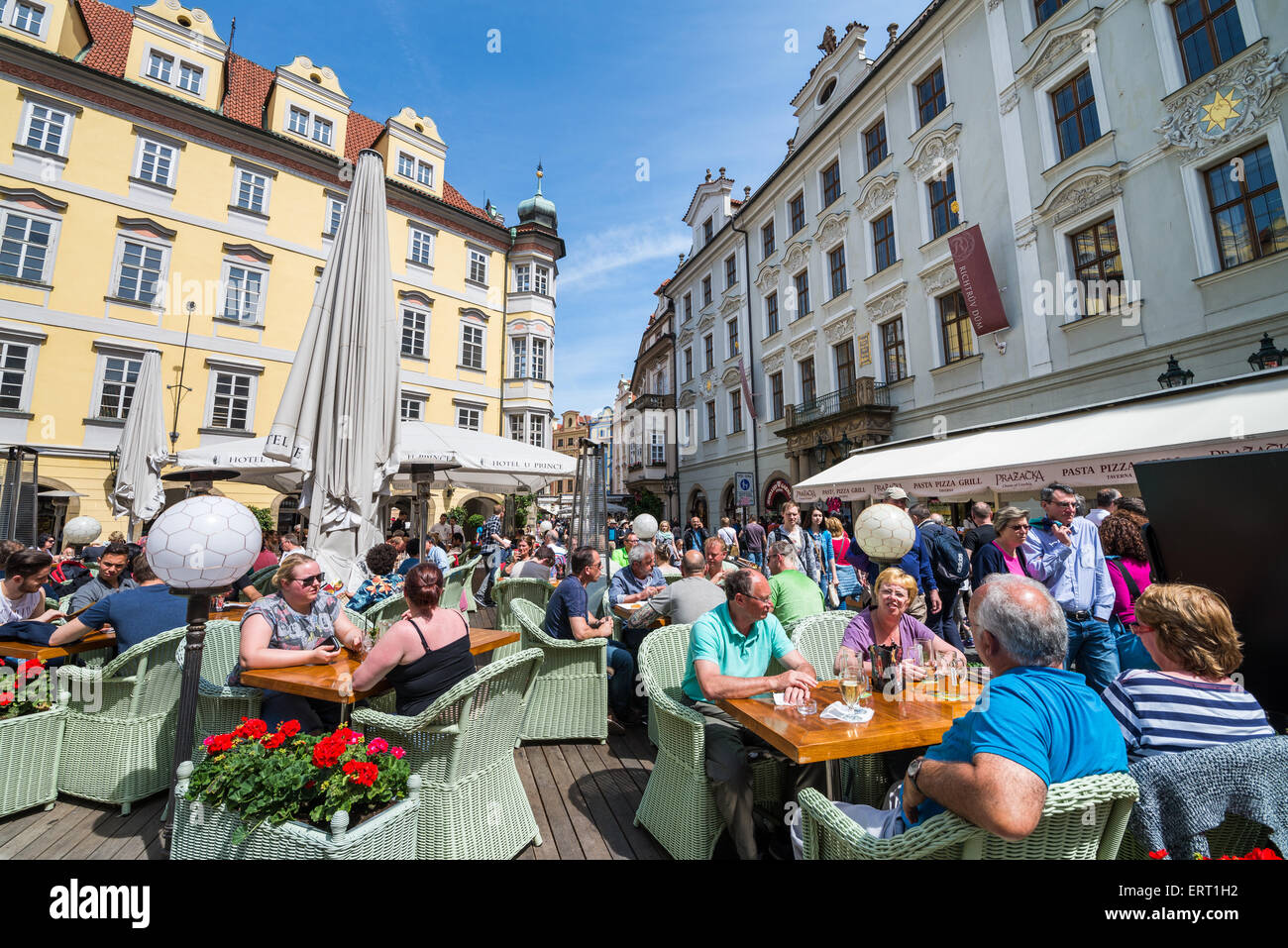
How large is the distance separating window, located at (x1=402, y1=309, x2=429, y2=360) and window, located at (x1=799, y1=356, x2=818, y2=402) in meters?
14.4

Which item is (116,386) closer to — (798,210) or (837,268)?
(837,268)

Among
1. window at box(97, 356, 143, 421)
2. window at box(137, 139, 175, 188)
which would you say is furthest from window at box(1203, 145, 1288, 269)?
window at box(137, 139, 175, 188)

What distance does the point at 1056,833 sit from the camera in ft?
5.02

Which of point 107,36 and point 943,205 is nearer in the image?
point 943,205

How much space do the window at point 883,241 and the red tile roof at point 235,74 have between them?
1527cm

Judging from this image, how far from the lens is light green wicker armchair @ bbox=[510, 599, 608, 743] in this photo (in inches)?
167

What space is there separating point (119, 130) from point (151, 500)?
14331 mm

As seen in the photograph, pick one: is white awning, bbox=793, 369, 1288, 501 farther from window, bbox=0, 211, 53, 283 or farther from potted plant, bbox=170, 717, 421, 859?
window, bbox=0, 211, 53, 283

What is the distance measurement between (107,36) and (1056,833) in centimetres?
2959

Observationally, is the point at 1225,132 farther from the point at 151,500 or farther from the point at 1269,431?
the point at 151,500

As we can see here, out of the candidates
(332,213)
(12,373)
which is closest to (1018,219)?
(332,213)

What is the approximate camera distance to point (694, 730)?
2.59 metres

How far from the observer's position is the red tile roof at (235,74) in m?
17.4
